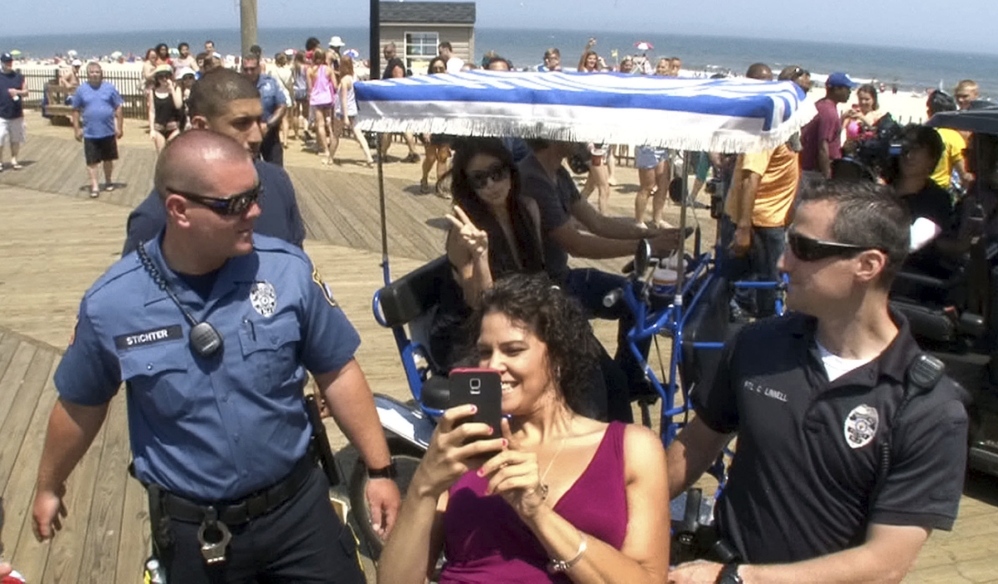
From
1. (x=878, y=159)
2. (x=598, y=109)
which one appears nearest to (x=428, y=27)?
(x=878, y=159)

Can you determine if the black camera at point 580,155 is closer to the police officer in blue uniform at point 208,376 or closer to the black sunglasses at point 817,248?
the police officer in blue uniform at point 208,376

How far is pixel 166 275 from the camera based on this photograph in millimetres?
2891

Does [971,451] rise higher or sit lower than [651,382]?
lower

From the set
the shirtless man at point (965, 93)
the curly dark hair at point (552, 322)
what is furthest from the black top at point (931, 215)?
the shirtless man at point (965, 93)

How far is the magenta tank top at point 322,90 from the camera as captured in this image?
1625 centimetres

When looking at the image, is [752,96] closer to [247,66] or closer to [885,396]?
[885,396]

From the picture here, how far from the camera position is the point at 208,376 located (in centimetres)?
284

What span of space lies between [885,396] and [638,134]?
171cm

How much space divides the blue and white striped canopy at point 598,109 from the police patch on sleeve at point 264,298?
4.50 feet

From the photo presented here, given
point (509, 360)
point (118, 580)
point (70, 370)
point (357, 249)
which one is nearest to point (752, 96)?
point (509, 360)

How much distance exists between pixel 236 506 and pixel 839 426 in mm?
1680

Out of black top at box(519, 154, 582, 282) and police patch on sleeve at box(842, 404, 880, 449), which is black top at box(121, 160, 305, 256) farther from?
police patch on sleeve at box(842, 404, 880, 449)

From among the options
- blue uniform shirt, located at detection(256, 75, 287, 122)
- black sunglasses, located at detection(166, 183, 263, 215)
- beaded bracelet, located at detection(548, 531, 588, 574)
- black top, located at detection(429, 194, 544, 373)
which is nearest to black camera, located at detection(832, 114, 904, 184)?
black top, located at detection(429, 194, 544, 373)

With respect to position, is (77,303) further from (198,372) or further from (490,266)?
(198,372)
